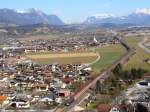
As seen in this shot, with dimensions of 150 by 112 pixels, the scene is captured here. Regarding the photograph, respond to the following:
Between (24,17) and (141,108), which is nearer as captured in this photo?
(141,108)

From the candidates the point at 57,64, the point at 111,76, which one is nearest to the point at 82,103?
the point at 111,76

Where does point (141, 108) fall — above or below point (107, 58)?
above

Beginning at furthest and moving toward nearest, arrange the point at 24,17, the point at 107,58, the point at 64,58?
the point at 24,17
the point at 64,58
the point at 107,58

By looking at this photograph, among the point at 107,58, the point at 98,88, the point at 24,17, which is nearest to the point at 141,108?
the point at 98,88

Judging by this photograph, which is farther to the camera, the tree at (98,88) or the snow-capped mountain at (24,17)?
the snow-capped mountain at (24,17)

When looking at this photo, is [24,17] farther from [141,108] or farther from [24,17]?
[141,108]

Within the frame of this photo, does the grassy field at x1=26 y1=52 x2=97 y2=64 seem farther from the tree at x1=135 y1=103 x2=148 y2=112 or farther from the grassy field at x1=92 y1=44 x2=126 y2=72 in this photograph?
the tree at x1=135 y1=103 x2=148 y2=112

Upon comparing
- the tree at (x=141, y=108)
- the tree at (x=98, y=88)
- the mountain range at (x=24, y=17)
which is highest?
the tree at (x=141, y=108)

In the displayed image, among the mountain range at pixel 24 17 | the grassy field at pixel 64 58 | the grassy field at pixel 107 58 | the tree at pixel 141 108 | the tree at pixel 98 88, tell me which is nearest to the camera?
the tree at pixel 141 108

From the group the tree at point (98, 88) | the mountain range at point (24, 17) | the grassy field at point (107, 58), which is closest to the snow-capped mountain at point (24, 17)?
the mountain range at point (24, 17)

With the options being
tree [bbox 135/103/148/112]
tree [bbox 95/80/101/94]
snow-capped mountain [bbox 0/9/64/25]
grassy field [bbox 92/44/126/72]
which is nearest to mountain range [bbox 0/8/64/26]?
snow-capped mountain [bbox 0/9/64/25]

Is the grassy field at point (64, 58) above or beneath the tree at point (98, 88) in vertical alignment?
beneath

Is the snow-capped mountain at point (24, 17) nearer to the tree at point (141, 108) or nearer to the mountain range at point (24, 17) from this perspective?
the mountain range at point (24, 17)

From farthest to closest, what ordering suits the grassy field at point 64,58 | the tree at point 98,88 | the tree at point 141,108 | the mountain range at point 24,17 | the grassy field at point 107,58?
the mountain range at point 24,17
the grassy field at point 64,58
the grassy field at point 107,58
the tree at point 98,88
the tree at point 141,108
